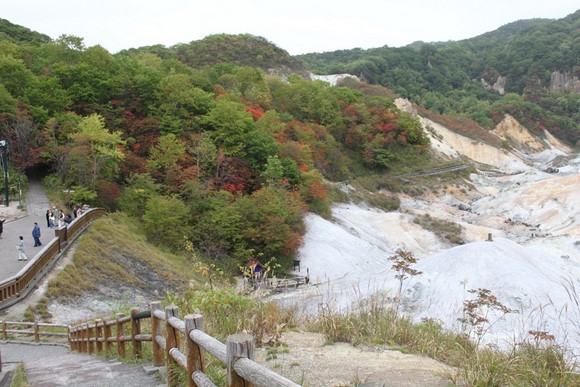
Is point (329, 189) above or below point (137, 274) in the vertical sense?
above

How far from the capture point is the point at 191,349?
13.3 ft

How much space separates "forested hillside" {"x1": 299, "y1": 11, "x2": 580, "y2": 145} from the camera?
98875 millimetres

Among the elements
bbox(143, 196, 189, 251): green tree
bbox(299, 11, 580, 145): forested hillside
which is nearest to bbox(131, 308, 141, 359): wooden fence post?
bbox(143, 196, 189, 251): green tree

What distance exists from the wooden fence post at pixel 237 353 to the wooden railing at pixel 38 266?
13.7 m

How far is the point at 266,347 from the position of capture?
622 centimetres

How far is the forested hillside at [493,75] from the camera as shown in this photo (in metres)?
98.9

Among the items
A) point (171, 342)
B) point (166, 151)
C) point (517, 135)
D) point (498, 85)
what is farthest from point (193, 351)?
point (498, 85)

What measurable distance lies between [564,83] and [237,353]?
15246 centimetres

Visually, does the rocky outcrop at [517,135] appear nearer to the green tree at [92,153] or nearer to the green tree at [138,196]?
the green tree at [138,196]

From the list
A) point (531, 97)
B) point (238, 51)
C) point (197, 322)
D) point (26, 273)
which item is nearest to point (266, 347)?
point (197, 322)

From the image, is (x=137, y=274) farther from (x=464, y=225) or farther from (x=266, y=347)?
(x=464, y=225)

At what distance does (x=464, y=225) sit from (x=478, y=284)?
902 inches

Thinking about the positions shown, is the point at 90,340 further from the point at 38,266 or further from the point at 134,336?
the point at 38,266

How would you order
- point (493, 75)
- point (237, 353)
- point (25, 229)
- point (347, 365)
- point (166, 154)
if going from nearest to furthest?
point (237, 353) → point (347, 365) → point (25, 229) → point (166, 154) → point (493, 75)
